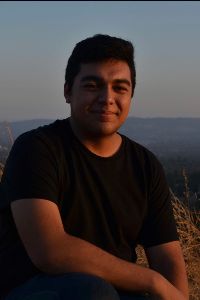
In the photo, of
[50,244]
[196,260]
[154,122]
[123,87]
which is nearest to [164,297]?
[50,244]

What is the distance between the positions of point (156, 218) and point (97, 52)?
803 mm

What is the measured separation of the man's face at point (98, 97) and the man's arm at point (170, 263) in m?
0.60

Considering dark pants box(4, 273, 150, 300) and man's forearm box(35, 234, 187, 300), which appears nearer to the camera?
dark pants box(4, 273, 150, 300)

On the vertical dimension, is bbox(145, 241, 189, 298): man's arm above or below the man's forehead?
below

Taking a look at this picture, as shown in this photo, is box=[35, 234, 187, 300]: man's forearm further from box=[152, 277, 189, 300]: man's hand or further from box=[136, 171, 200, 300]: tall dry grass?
box=[136, 171, 200, 300]: tall dry grass

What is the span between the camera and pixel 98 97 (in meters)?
2.56

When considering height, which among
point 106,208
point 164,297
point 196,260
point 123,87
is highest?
point 123,87

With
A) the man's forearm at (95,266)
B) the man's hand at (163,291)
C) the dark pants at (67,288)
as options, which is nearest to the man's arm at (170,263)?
the man's hand at (163,291)

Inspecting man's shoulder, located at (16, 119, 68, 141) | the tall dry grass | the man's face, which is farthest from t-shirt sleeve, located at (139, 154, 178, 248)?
the tall dry grass

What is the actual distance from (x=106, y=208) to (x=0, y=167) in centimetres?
267

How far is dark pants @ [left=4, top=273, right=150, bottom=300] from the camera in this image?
2066mm

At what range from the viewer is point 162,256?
271cm

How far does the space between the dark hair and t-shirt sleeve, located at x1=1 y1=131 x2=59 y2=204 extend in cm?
37

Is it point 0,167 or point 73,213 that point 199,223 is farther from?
point 73,213
